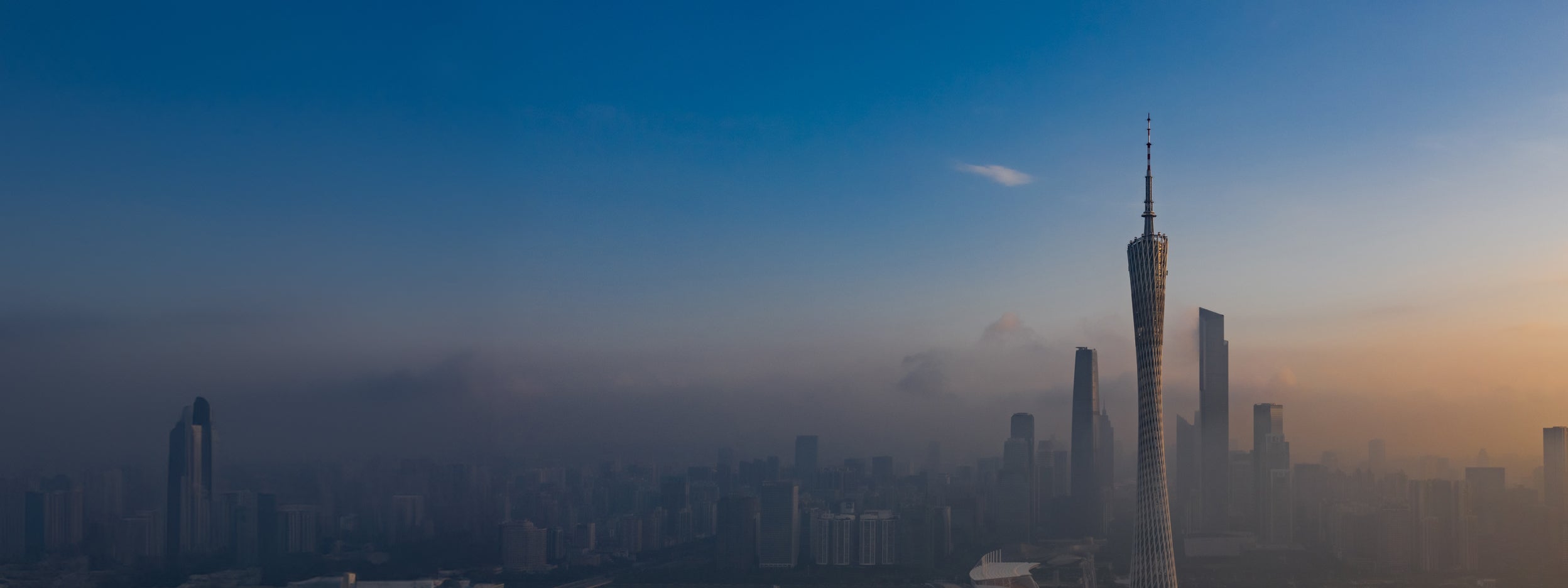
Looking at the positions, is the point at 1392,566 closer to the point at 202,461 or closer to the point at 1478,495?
the point at 1478,495

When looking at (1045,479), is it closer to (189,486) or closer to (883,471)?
(883,471)

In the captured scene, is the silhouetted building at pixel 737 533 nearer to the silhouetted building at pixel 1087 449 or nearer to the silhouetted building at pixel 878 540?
the silhouetted building at pixel 878 540

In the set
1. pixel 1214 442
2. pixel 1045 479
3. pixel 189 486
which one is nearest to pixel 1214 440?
pixel 1214 442

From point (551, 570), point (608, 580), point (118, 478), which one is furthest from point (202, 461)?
point (608, 580)

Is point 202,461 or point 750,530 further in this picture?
point 750,530

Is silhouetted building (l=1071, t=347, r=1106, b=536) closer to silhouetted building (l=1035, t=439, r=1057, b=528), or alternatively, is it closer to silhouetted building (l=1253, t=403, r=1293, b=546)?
silhouetted building (l=1035, t=439, r=1057, b=528)

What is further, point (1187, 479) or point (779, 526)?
point (1187, 479)
